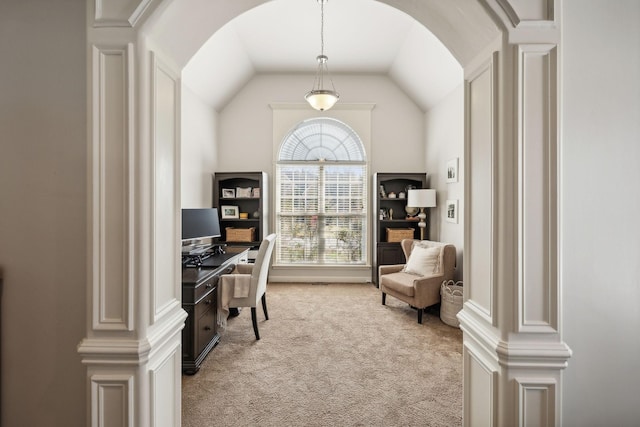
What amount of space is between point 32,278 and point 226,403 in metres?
1.49

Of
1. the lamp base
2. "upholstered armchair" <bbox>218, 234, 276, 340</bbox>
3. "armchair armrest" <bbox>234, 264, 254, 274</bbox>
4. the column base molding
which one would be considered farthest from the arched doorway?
the lamp base

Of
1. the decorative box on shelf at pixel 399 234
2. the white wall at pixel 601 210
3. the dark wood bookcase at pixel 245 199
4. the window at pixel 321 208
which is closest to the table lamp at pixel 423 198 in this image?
the decorative box on shelf at pixel 399 234

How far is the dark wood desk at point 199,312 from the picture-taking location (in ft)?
8.84

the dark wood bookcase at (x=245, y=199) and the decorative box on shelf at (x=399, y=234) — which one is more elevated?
the dark wood bookcase at (x=245, y=199)

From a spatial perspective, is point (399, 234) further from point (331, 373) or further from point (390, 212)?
point (331, 373)

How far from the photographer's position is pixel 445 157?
16.6 ft

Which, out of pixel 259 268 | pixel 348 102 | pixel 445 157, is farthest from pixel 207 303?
pixel 348 102

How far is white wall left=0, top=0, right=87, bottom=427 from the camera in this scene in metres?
1.44

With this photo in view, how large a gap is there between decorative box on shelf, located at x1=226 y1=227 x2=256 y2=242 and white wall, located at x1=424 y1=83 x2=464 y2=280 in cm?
307

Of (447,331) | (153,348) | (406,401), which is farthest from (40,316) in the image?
(447,331)

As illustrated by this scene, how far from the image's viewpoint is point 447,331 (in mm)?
3738

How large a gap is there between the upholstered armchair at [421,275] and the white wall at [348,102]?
1.95 meters

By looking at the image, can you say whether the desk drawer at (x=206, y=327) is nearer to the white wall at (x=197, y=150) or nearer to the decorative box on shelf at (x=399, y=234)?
the white wall at (x=197, y=150)

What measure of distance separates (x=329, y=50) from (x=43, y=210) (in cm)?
456
